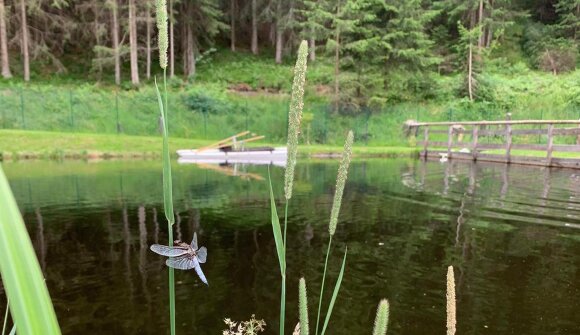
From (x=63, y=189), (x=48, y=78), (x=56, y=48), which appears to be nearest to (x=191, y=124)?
(x=48, y=78)

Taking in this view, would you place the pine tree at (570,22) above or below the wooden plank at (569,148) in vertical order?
above

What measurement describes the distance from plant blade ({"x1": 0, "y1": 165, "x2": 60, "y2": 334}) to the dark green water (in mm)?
3782

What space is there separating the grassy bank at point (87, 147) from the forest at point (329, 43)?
496cm

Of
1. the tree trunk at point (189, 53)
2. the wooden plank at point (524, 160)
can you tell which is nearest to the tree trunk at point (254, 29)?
the tree trunk at point (189, 53)

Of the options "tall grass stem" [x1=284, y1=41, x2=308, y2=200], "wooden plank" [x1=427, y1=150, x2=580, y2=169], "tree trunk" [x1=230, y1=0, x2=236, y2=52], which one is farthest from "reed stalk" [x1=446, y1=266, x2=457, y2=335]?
"tree trunk" [x1=230, y1=0, x2=236, y2=52]

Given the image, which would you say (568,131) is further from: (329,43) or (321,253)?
(321,253)

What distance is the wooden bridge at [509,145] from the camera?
1509cm

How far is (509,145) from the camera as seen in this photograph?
17.0 m

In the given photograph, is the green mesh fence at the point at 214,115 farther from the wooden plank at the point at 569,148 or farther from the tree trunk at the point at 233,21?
the tree trunk at the point at 233,21

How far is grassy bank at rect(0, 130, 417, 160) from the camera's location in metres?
17.7

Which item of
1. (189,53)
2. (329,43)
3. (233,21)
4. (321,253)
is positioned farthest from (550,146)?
(233,21)

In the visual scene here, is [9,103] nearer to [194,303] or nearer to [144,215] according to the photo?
[144,215]

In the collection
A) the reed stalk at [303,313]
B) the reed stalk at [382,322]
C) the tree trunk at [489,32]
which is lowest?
the reed stalk at [303,313]

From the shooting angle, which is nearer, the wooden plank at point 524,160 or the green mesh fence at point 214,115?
the wooden plank at point 524,160
